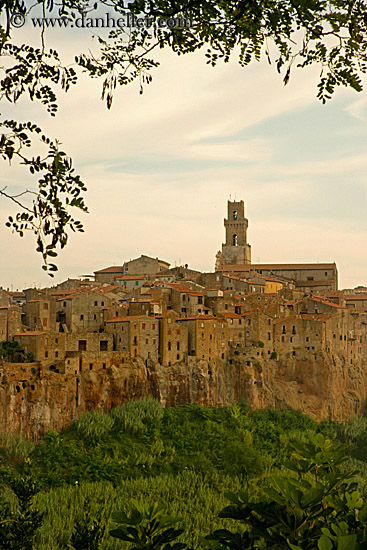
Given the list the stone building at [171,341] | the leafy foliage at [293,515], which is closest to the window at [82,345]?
the stone building at [171,341]

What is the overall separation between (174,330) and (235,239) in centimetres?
4550

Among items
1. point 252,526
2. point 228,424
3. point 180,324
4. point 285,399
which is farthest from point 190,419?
point 252,526

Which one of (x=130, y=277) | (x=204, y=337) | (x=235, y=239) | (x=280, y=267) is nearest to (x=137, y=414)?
(x=204, y=337)

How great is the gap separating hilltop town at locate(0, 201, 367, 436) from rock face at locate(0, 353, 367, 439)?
0.44 feet

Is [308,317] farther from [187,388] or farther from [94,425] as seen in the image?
[94,425]

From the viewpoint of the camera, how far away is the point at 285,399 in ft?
175

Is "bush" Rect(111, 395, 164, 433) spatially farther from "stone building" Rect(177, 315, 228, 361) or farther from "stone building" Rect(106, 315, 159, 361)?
"stone building" Rect(177, 315, 228, 361)

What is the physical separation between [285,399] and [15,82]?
162 ft

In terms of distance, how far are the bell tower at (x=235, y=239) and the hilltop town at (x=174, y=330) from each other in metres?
18.4

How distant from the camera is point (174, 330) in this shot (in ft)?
159

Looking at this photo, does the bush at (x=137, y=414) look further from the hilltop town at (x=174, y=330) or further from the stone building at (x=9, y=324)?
the stone building at (x=9, y=324)

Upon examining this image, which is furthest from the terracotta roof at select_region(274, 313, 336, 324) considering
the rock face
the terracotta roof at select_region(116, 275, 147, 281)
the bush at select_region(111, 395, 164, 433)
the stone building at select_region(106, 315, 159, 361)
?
the terracotta roof at select_region(116, 275, 147, 281)

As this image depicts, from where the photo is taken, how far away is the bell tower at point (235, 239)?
90.7m

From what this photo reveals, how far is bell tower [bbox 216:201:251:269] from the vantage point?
3570 inches
